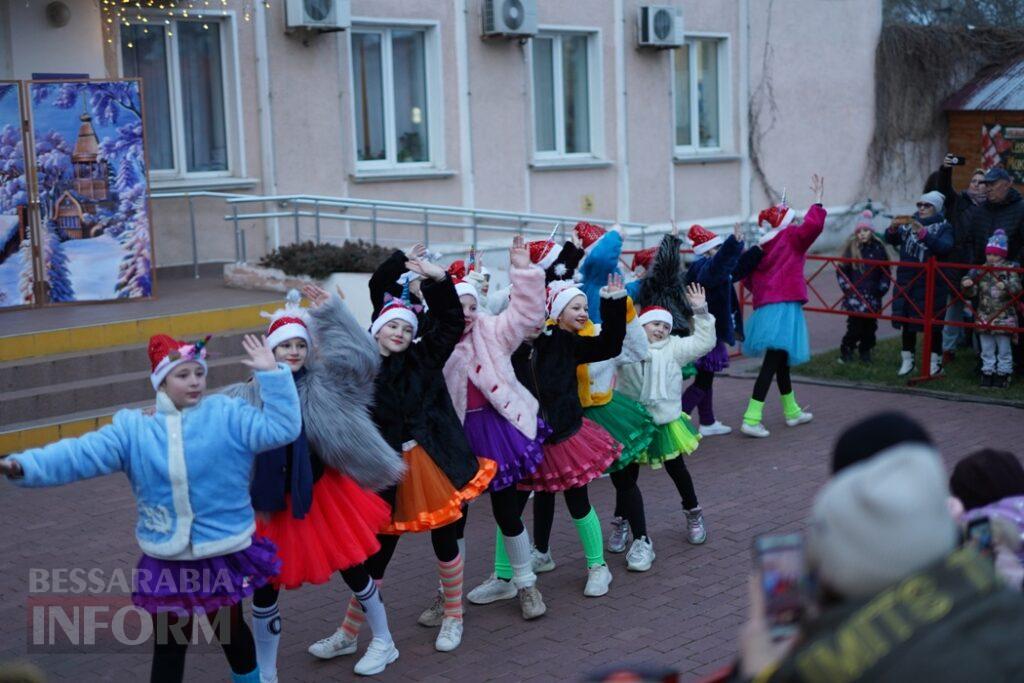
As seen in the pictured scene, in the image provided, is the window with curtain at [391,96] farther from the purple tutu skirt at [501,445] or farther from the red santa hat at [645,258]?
the purple tutu skirt at [501,445]

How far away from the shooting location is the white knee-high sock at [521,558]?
614cm

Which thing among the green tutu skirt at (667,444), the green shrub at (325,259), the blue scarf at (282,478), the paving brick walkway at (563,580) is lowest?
the paving brick walkway at (563,580)

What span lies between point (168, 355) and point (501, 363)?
1.83m

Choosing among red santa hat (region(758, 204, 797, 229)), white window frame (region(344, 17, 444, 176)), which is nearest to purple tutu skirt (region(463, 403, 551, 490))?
red santa hat (region(758, 204, 797, 229))

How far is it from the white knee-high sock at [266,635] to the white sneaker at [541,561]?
1941 millimetres

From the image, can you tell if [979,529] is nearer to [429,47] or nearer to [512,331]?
[512,331]

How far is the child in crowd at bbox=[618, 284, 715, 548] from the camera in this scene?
7.03 m

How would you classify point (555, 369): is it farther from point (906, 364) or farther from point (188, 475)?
point (906, 364)

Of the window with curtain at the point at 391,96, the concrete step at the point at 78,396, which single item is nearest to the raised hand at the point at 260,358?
the concrete step at the point at 78,396

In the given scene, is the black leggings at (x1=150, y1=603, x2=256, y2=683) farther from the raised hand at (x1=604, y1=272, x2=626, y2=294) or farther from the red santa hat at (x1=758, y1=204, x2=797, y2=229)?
the red santa hat at (x1=758, y1=204, x2=797, y2=229)

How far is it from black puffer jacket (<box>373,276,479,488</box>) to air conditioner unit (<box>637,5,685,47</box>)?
12894 mm

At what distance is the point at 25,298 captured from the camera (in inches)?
463

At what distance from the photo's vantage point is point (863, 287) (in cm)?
1238

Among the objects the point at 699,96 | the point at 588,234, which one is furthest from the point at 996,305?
the point at 699,96
